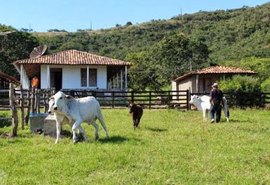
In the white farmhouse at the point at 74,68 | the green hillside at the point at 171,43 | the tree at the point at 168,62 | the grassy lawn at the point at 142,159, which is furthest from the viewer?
the green hillside at the point at 171,43

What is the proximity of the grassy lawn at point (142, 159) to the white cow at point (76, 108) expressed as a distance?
25.7 inches

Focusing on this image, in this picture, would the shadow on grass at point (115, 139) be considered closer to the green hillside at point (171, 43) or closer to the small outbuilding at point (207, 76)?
the small outbuilding at point (207, 76)

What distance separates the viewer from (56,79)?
40.8m

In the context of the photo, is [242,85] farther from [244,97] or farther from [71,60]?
[71,60]

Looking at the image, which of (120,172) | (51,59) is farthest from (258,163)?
(51,59)

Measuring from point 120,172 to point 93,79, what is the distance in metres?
28.6

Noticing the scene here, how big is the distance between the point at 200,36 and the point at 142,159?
81154 millimetres

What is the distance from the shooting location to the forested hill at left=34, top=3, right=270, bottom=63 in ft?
261

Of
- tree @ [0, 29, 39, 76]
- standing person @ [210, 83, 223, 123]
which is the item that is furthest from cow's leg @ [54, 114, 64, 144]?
tree @ [0, 29, 39, 76]

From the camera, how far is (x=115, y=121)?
2133 cm

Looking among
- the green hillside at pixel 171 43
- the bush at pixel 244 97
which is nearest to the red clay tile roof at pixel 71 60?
the bush at pixel 244 97

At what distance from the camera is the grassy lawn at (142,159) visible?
31.2 ft

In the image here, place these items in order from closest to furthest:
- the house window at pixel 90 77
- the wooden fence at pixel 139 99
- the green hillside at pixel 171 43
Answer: the wooden fence at pixel 139 99 → the house window at pixel 90 77 → the green hillside at pixel 171 43

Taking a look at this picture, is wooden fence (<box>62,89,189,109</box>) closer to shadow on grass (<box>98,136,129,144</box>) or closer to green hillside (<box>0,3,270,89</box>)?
shadow on grass (<box>98,136,129,144</box>)
